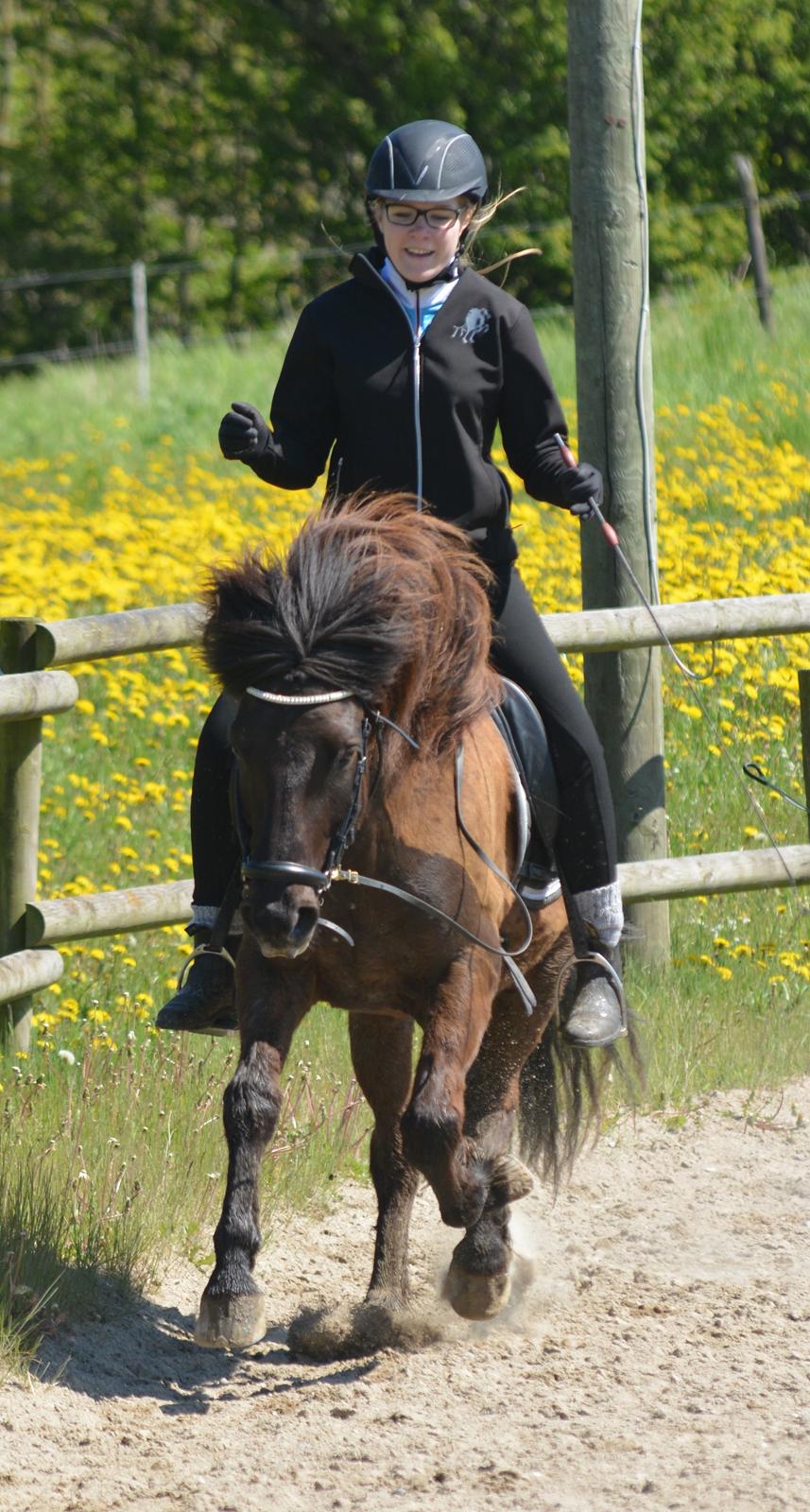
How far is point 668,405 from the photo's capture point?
1319 cm

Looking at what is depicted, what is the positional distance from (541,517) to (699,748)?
367cm

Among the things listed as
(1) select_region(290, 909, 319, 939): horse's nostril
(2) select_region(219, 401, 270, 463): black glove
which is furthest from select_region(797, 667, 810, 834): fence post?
(1) select_region(290, 909, 319, 939): horse's nostril

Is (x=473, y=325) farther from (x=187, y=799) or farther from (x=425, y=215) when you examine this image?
(x=187, y=799)

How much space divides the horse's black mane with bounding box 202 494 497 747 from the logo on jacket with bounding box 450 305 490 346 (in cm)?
46

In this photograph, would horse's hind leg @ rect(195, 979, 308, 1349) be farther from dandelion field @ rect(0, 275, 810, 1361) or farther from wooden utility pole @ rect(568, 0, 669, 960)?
wooden utility pole @ rect(568, 0, 669, 960)

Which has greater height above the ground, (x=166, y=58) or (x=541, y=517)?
(x=166, y=58)

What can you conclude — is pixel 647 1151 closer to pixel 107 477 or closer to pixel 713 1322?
pixel 713 1322

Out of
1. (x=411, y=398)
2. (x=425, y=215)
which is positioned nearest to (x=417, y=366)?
(x=411, y=398)

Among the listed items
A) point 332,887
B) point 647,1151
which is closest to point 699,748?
point 647,1151

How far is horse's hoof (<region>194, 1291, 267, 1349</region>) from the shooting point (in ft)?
12.5

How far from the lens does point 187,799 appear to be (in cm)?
802

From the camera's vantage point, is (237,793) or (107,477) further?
(107,477)

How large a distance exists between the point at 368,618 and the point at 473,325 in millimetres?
943

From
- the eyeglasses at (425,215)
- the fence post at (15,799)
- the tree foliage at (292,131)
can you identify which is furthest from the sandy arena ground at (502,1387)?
the tree foliage at (292,131)
